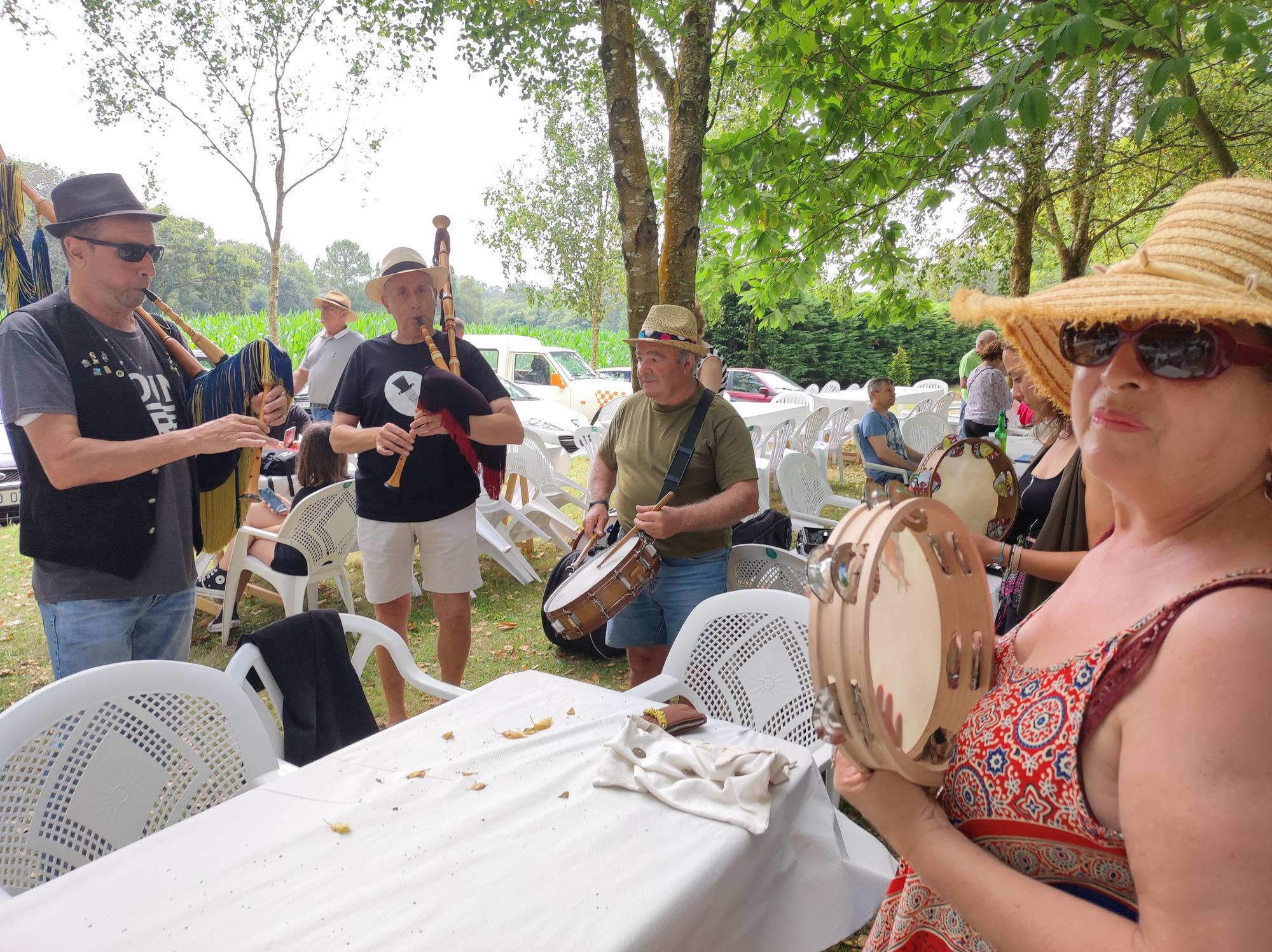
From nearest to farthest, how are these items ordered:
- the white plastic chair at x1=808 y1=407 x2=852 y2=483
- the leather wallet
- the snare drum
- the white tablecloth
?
the white tablecloth < the leather wallet < the snare drum < the white plastic chair at x1=808 y1=407 x2=852 y2=483

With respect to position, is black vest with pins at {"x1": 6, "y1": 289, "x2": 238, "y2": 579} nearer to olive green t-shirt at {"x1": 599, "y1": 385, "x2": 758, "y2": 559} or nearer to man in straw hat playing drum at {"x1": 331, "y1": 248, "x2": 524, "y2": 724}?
man in straw hat playing drum at {"x1": 331, "y1": 248, "x2": 524, "y2": 724}

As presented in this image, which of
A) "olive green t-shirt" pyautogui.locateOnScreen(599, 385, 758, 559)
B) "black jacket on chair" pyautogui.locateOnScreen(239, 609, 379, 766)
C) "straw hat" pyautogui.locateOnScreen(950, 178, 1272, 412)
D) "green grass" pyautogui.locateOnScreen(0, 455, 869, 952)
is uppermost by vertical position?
"straw hat" pyautogui.locateOnScreen(950, 178, 1272, 412)

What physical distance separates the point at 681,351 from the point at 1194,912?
2.84m

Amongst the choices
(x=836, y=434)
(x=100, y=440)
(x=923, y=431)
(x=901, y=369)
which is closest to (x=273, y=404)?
(x=100, y=440)

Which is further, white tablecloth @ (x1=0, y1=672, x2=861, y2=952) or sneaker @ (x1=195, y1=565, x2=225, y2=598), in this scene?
sneaker @ (x1=195, y1=565, x2=225, y2=598)

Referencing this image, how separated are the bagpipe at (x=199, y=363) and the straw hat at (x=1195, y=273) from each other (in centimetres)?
254

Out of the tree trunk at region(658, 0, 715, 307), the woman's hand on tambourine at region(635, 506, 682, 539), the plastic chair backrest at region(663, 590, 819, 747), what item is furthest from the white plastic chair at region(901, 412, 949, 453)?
the plastic chair backrest at region(663, 590, 819, 747)

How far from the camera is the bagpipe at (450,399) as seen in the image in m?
3.33

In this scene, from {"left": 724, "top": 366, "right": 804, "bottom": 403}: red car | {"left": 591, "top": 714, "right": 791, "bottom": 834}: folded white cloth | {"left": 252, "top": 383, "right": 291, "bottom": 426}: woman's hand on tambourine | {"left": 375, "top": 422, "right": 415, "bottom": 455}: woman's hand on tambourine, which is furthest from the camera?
{"left": 724, "top": 366, "right": 804, "bottom": 403}: red car

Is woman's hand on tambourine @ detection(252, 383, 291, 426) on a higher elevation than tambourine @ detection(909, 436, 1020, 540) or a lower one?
higher

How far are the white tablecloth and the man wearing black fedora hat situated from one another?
1.10 meters

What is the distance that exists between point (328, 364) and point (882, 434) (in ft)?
16.9

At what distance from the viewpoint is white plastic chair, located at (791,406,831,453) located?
962cm

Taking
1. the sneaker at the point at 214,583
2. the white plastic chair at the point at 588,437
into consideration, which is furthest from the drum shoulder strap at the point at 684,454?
the white plastic chair at the point at 588,437
